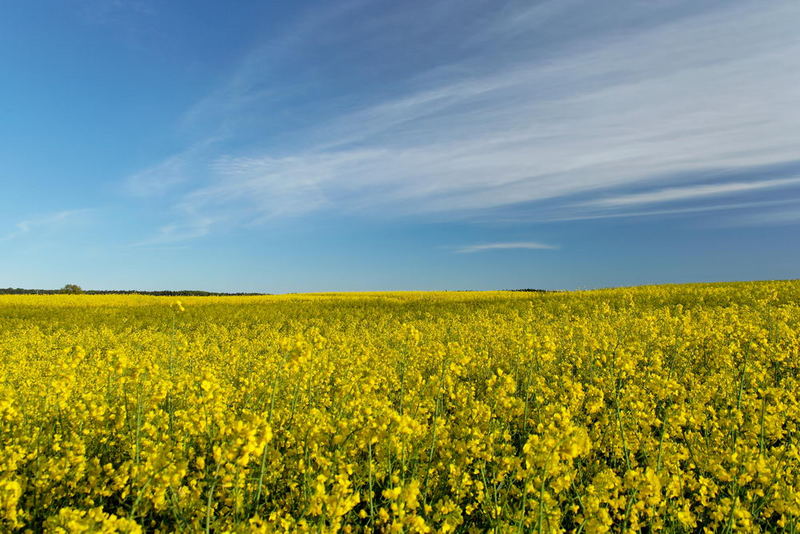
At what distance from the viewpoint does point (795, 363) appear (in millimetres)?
8531

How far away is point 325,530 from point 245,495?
111 centimetres

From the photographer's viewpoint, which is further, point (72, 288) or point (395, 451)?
point (72, 288)

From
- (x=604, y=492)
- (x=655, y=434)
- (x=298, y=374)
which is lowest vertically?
(x=655, y=434)

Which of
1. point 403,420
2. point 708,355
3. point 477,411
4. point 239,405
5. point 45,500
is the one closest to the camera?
point 403,420

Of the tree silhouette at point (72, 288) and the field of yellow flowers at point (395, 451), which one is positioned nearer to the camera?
the field of yellow flowers at point (395, 451)

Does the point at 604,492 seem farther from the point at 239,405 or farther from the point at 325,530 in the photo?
the point at 239,405

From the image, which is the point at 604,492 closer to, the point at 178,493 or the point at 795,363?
the point at 178,493

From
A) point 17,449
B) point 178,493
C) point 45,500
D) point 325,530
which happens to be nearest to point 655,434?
point 325,530

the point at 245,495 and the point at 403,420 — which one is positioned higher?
the point at 403,420

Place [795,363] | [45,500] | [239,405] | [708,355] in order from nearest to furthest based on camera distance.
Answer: [45,500], [239,405], [795,363], [708,355]

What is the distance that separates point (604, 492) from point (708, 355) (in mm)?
7721

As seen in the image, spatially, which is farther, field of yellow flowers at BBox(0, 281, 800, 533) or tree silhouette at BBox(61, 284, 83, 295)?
tree silhouette at BBox(61, 284, 83, 295)

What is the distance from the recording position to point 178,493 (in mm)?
3377

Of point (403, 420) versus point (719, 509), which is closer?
A: point (403, 420)
